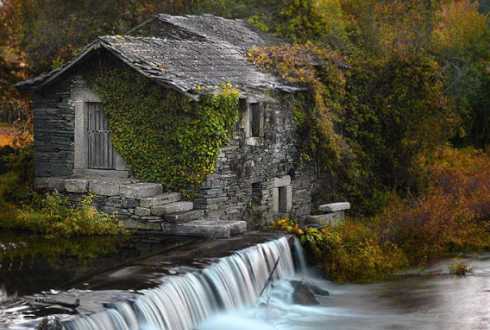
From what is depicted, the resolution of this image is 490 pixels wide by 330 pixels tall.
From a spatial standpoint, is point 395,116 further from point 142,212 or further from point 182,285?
point 182,285

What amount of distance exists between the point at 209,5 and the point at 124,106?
33.5 ft

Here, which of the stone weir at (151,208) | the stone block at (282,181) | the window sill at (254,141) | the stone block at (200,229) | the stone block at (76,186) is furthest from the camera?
the stone block at (282,181)

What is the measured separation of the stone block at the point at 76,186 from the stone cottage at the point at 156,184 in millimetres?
28

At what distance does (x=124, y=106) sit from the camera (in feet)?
70.9

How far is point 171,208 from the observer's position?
20438 mm

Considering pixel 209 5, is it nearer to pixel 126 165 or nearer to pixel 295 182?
pixel 295 182

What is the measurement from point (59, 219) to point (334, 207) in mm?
7452

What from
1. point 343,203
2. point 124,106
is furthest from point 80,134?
point 343,203

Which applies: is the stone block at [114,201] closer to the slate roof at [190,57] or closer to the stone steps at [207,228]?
the stone steps at [207,228]

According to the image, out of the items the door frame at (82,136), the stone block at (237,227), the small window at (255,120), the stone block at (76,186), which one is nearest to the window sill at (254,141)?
the small window at (255,120)

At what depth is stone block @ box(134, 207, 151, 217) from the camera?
66.8ft

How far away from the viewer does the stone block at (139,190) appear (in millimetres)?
20531

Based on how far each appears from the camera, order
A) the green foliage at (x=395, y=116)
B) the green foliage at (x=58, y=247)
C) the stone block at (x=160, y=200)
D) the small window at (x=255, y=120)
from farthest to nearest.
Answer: the green foliage at (x=395, y=116) → the small window at (x=255, y=120) → the stone block at (x=160, y=200) → the green foliage at (x=58, y=247)

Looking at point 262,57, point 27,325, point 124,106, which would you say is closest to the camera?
point 27,325
